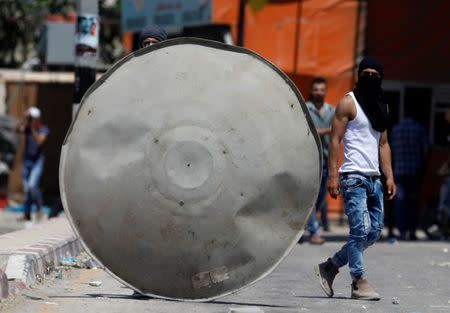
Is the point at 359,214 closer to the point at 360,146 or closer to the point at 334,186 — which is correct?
the point at 334,186

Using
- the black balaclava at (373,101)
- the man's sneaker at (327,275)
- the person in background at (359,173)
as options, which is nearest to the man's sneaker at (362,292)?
the person in background at (359,173)

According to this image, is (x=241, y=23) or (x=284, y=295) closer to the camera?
(x=284, y=295)

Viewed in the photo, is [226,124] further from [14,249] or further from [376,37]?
[376,37]

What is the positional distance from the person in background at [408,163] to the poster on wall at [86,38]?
14.0 ft

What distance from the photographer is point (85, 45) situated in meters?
16.1

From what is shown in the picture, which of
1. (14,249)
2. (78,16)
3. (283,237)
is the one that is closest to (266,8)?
(78,16)

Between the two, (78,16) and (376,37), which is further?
(376,37)

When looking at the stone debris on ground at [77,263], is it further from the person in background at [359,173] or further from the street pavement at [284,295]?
the person in background at [359,173]

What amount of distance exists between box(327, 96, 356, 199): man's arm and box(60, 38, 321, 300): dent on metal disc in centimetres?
180

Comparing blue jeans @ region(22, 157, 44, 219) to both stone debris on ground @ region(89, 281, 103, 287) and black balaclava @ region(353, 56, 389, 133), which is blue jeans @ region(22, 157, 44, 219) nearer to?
stone debris on ground @ region(89, 281, 103, 287)

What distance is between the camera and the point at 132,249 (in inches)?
297

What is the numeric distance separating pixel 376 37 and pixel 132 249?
1426 cm

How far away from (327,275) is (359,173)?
74 cm

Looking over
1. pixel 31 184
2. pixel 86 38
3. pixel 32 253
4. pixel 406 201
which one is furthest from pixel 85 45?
pixel 32 253
